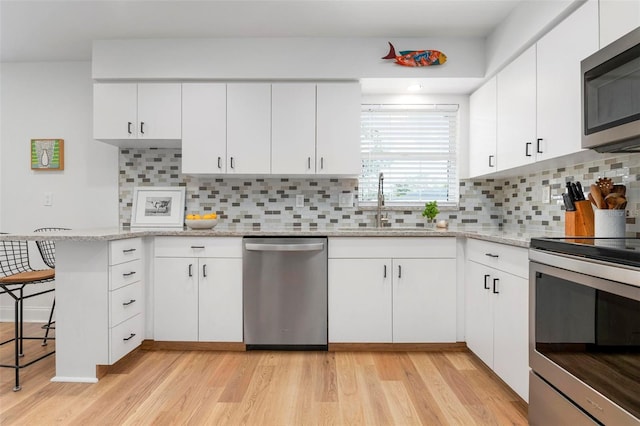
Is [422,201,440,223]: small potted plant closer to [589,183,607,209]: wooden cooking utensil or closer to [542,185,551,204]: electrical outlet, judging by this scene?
[542,185,551,204]: electrical outlet

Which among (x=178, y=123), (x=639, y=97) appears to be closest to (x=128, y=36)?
(x=178, y=123)

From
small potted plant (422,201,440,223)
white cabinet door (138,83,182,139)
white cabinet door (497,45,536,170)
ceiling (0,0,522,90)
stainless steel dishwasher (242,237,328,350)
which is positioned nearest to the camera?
white cabinet door (497,45,536,170)

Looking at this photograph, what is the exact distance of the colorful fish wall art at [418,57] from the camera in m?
2.95

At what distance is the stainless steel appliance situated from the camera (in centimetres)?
115

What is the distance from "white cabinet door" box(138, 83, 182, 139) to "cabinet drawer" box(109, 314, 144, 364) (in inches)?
55.4

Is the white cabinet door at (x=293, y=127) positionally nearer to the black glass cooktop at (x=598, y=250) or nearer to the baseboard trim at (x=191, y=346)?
the baseboard trim at (x=191, y=346)

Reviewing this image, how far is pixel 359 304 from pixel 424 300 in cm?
47

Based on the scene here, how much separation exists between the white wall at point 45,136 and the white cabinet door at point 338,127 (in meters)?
2.06

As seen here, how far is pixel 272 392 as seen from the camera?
218cm

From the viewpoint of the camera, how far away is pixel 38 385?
2254 mm

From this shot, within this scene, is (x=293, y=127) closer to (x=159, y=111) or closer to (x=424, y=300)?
(x=159, y=111)

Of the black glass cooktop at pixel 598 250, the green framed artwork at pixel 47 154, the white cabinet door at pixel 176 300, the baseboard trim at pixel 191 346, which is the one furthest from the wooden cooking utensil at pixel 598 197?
the green framed artwork at pixel 47 154

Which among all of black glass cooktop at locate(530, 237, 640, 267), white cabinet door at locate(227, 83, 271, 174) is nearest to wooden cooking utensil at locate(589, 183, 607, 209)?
black glass cooktop at locate(530, 237, 640, 267)

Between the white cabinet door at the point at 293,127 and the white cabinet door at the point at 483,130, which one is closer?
the white cabinet door at the point at 483,130
